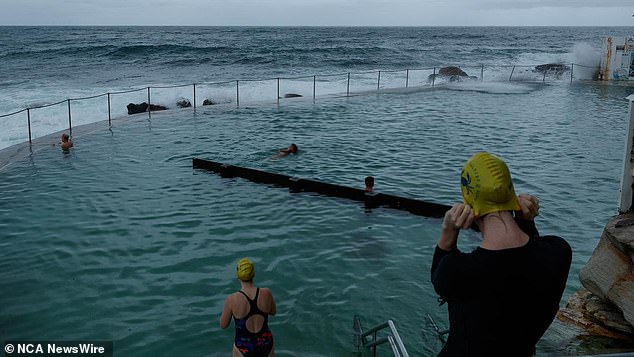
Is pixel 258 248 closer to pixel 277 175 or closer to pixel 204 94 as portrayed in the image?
pixel 277 175

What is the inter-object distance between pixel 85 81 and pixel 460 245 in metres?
48.2

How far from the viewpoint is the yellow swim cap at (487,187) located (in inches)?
110

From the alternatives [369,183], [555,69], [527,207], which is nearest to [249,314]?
[527,207]

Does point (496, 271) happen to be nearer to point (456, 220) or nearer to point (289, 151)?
point (456, 220)

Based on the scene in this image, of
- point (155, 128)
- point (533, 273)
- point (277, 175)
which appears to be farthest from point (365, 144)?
point (533, 273)

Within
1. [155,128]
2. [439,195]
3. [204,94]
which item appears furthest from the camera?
[204,94]

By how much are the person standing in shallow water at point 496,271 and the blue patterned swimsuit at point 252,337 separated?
10.6ft

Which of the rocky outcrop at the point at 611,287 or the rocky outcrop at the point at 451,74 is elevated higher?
the rocky outcrop at the point at 451,74

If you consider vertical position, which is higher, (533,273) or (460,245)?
(533,273)

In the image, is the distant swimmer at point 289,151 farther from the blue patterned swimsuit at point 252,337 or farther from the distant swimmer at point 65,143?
the blue patterned swimsuit at point 252,337

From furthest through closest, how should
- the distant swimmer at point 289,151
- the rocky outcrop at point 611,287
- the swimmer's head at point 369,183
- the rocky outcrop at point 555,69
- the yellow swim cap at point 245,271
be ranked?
the rocky outcrop at point 555,69 → the distant swimmer at point 289,151 → the swimmer's head at point 369,183 → the rocky outcrop at point 611,287 → the yellow swim cap at point 245,271

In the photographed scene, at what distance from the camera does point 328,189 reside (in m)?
14.0

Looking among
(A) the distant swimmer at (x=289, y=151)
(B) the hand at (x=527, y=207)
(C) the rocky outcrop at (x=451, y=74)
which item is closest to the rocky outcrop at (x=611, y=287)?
(B) the hand at (x=527, y=207)

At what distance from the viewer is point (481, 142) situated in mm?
19719
